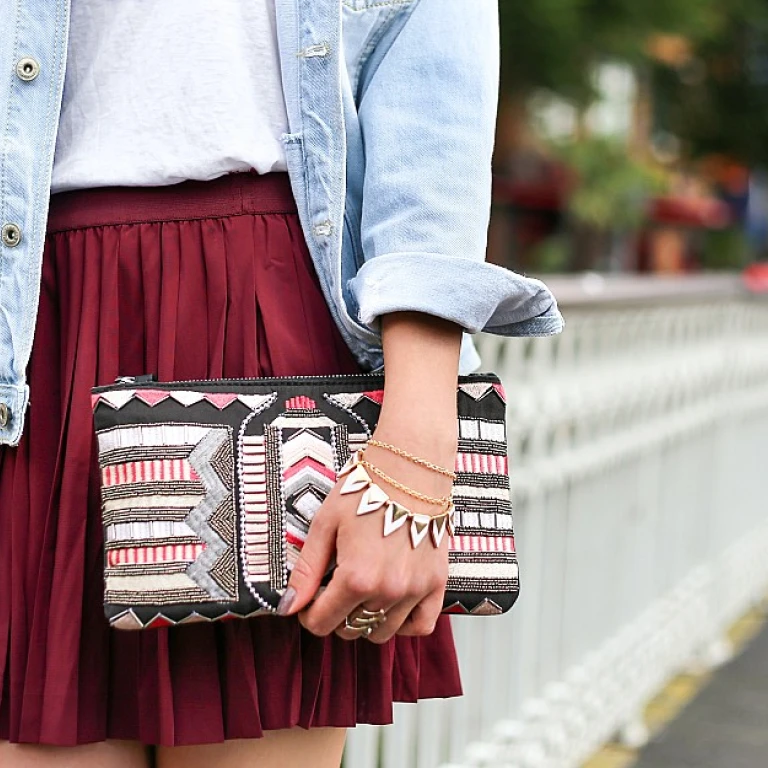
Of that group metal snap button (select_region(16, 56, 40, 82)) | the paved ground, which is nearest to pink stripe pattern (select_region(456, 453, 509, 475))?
metal snap button (select_region(16, 56, 40, 82))

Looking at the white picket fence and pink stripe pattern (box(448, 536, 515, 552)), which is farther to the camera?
the white picket fence

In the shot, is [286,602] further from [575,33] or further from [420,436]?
[575,33]

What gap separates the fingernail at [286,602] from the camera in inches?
47.9

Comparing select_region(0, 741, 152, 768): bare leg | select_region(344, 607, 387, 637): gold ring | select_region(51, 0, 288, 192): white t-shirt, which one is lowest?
select_region(0, 741, 152, 768): bare leg

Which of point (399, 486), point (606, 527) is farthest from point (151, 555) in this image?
point (606, 527)

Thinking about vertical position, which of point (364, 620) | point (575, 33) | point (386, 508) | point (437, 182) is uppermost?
point (575, 33)

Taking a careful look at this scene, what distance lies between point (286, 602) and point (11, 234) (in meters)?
0.47

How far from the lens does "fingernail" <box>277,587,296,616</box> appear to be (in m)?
1.22

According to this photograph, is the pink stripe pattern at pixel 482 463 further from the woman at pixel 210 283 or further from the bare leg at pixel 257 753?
the bare leg at pixel 257 753

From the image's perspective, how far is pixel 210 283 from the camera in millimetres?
1316

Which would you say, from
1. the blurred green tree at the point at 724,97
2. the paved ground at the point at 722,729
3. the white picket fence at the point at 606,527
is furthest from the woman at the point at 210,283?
the blurred green tree at the point at 724,97

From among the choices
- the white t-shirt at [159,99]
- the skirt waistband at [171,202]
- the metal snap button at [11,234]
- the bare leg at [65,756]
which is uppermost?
the white t-shirt at [159,99]

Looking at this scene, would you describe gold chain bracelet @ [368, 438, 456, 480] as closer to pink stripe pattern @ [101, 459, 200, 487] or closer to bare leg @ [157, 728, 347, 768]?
pink stripe pattern @ [101, 459, 200, 487]

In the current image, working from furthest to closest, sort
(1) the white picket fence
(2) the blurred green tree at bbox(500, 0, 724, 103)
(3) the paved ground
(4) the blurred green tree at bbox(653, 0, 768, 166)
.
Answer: (4) the blurred green tree at bbox(653, 0, 768, 166) < (2) the blurred green tree at bbox(500, 0, 724, 103) < (3) the paved ground < (1) the white picket fence
